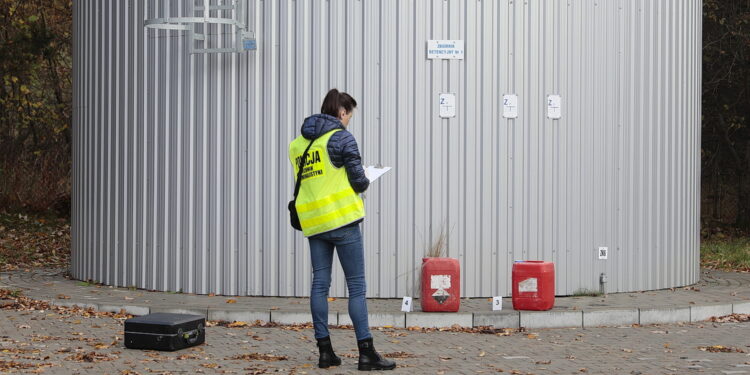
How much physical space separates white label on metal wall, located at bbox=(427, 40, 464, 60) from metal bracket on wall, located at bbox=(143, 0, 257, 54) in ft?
5.95

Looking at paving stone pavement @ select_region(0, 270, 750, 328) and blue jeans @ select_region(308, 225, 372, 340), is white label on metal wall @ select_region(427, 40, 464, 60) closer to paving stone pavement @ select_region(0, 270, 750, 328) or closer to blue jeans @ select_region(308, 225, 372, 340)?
paving stone pavement @ select_region(0, 270, 750, 328)

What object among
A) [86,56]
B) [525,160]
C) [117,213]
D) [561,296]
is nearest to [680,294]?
[561,296]

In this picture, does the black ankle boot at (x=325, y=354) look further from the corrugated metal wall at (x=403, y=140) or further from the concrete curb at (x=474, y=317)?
the corrugated metal wall at (x=403, y=140)

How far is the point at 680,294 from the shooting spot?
11.5m

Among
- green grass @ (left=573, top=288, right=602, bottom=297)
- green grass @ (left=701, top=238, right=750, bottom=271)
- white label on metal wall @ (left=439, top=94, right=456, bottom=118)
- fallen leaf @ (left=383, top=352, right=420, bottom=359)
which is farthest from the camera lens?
green grass @ (left=701, top=238, right=750, bottom=271)

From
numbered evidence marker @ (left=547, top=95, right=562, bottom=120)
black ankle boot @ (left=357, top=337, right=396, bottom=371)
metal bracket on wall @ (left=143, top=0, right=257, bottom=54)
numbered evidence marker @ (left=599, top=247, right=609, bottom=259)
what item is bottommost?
black ankle boot @ (left=357, top=337, right=396, bottom=371)

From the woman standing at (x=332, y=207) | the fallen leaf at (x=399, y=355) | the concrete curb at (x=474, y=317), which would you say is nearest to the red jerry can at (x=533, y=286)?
the concrete curb at (x=474, y=317)

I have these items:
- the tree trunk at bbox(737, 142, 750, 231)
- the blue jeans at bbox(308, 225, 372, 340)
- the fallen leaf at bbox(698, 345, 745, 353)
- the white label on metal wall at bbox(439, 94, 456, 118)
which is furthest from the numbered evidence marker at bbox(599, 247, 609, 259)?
the tree trunk at bbox(737, 142, 750, 231)

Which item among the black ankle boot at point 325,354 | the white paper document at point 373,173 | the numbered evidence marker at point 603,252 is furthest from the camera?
the numbered evidence marker at point 603,252

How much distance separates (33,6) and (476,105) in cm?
1522

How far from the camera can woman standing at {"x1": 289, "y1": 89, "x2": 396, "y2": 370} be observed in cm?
722

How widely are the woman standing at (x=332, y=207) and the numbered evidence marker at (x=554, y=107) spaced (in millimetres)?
4208

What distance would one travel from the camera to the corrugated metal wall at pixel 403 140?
35.4ft

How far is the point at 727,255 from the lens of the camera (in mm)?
16484
